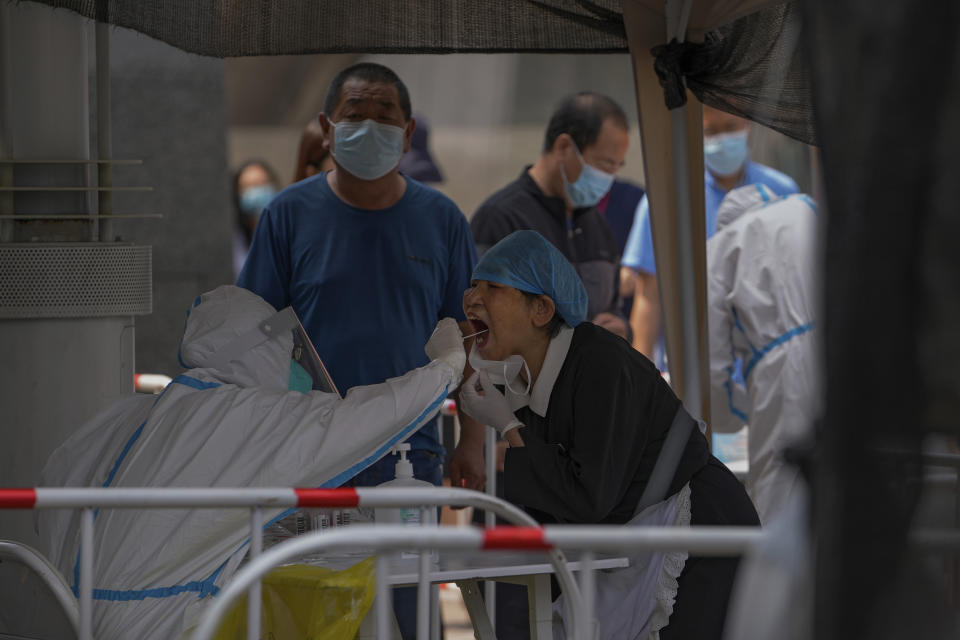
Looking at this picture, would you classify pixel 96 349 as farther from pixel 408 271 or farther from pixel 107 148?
pixel 408 271

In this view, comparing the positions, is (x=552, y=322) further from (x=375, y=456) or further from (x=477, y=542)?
(x=477, y=542)

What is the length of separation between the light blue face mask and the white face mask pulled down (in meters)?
0.43

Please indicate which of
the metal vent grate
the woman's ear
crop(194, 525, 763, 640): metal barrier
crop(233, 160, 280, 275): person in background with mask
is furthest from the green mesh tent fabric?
crop(233, 160, 280, 275): person in background with mask

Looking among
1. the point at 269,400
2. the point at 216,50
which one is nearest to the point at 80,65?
the point at 216,50

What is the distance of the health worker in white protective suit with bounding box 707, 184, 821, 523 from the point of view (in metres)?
5.31

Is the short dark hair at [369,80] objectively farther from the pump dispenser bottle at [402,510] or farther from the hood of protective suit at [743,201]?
the hood of protective suit at [743,201]

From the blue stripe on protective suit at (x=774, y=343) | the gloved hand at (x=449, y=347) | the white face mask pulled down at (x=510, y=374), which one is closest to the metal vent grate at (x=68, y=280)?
the gloved hand at (x=449, y=347)

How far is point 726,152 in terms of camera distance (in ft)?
21.7

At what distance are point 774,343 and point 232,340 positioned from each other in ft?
9.55

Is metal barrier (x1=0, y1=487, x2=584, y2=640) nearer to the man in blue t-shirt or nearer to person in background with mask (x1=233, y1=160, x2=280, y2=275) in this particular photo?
the man in blue t-shirt

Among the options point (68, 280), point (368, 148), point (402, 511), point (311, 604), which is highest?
point (368, 148)

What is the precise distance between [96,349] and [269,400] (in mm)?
1169

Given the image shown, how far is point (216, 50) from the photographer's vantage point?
4512 mm

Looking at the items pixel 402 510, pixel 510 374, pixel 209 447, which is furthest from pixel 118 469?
pixel 510 374
